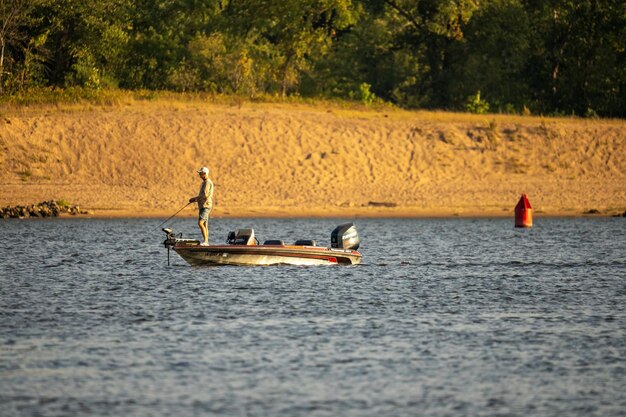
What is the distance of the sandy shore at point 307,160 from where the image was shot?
5950 centimetres

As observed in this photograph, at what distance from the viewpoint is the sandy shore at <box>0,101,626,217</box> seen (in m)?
59.5

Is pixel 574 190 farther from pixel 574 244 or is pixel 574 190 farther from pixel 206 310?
pixel 206 310

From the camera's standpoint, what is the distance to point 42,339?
2188 centimetres

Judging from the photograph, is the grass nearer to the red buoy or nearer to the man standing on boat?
the red buoy

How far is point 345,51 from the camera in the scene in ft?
274

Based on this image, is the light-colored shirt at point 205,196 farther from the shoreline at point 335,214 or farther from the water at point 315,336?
the shoreline at point 335,214

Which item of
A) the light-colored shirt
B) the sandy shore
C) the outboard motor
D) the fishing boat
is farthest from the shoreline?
the fishing boat

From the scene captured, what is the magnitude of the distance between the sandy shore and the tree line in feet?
15.6

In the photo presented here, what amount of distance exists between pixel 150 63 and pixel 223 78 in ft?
15.2

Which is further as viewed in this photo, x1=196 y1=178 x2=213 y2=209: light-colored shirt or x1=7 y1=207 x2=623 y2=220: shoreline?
x1=7 y1=207 x2=623 y2=220: shoreline

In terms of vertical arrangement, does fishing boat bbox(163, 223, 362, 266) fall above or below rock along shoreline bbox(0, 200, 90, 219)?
above

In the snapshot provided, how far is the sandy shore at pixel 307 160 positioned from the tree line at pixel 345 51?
4753mm

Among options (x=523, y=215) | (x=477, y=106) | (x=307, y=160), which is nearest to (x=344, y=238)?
(x=523, y=215)

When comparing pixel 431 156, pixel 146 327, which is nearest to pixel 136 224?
pixel 431 156
